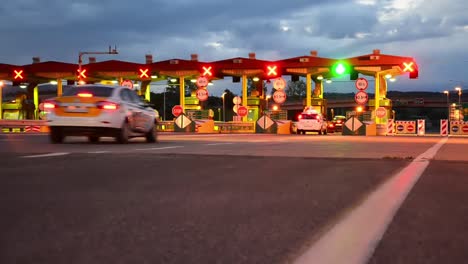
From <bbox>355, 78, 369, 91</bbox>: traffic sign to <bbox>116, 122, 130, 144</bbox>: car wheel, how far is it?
2893 cm

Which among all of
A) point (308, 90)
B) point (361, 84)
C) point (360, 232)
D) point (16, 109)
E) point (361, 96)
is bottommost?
point (360, 232)

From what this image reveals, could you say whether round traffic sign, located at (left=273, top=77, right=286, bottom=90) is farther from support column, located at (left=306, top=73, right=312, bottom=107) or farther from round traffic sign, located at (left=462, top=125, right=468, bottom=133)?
round traffic sign, located at (left=462, top=125, right=468, bottom=133)

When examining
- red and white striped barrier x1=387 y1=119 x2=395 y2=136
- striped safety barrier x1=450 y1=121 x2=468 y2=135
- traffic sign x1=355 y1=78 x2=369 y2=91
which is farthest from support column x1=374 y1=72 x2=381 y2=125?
striped safety barrier x1=450 y1=121 x2=468 y2=135

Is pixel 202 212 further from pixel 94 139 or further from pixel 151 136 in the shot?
pixel 94 139

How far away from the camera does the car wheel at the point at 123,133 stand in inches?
582

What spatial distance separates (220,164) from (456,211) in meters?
4.64

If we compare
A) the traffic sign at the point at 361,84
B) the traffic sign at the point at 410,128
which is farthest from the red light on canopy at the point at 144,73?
the traffic sign at the point at 410,128

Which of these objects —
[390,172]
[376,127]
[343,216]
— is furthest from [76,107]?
[376,127]

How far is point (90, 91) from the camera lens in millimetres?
14617

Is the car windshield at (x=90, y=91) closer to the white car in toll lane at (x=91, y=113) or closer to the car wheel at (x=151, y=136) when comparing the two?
the white car in toll lane at (x=91, y=113)

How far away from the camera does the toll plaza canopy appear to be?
43.3 m

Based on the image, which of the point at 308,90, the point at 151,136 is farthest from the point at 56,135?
the point at 308,90

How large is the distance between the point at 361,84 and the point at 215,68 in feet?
37.3

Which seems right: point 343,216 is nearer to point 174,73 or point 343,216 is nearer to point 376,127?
point 376,127
